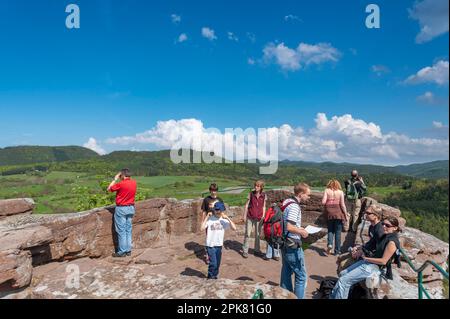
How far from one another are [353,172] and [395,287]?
5.08 metres

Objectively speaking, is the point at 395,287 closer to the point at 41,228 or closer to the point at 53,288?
the point at 53,288

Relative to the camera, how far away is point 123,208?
25.6ft

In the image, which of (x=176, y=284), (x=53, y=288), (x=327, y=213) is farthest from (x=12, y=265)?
(x=327, y=213)

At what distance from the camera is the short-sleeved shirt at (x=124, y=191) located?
762 cm

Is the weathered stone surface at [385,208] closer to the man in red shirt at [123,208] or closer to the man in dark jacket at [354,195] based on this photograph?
the man in dark jacket at [354,195]

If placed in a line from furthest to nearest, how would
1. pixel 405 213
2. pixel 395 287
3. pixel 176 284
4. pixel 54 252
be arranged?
pixel 405 213, pixel 54 252, pixel 395 287, pixel 176 284

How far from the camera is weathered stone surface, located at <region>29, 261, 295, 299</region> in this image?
13.4 feet

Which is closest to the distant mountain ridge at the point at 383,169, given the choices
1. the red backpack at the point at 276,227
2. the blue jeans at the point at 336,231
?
the blue jeans at the point at 336,231

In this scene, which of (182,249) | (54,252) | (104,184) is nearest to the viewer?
(54,252)

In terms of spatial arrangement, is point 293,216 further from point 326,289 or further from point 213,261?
point 213,261

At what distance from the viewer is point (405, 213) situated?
5322 centimetres

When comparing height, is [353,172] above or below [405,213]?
above

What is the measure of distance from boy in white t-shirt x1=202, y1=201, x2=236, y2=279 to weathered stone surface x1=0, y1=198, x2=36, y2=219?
22.3 ft

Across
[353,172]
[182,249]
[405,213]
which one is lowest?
[405,213]
